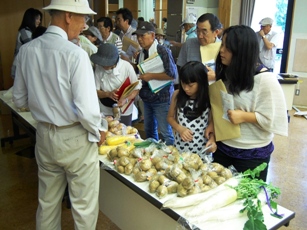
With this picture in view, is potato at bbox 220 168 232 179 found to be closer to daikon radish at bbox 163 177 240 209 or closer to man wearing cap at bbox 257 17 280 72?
daikon radish at bbox 163 177 240 209

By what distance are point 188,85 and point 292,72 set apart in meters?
4.68

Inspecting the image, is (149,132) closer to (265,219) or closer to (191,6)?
(265,219)

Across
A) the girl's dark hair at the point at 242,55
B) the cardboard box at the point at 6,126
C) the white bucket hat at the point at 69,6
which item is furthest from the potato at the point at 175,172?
the cardboard box at the point at 6,126

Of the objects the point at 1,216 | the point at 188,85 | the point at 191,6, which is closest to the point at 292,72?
the point at 191,6

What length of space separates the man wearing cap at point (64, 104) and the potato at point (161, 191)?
16.4 inches

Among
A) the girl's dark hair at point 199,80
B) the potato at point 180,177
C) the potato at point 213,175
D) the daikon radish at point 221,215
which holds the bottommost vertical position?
the daikon radish at point 221,215

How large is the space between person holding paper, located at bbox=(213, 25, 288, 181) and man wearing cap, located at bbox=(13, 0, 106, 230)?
71 centimetres

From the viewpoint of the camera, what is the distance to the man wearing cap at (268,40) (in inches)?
207

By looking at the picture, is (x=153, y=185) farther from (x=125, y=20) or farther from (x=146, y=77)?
(x=125, y=20)

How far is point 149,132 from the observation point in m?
3.15

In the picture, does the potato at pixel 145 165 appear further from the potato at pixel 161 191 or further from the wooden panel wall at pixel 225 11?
the wooden panel wall at pixel 225 11

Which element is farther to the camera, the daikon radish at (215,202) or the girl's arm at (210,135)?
the girl's arm at (210,135)

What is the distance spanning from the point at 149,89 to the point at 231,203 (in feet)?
5.39

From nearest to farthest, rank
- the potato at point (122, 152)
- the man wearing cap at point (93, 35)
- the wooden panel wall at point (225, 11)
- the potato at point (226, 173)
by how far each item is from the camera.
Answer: the potato at point (226, 173) < the potato at point (122, 152) < the man wearing cap at point (93, 35) < the wooden panel wall at point (225, 11)
